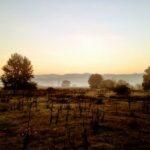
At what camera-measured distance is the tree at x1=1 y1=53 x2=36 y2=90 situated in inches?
3435

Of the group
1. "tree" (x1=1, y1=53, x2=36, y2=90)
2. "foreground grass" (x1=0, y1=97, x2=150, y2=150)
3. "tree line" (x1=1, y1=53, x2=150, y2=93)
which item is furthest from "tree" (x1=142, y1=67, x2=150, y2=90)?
"foreground grass" (x1=0, y1=97, x2=150, y2=150)

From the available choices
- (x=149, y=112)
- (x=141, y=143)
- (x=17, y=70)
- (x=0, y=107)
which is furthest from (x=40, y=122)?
(x=17, y=70)

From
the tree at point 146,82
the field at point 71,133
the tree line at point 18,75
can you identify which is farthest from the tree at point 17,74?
the field at point 71,133

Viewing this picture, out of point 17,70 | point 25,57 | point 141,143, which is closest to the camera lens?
point 141,143

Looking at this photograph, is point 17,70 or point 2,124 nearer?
point 2,124

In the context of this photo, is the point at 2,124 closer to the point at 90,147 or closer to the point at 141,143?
the point at 90,147

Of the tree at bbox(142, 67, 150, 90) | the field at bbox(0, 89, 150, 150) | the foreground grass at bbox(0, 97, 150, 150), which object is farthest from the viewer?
the tree at bbox(142, 67, 150, 90)

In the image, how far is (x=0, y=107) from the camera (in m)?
39.5

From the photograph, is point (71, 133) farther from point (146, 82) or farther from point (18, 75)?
point (146, 82)

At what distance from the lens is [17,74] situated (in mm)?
90812

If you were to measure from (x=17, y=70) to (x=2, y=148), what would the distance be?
74.8 m

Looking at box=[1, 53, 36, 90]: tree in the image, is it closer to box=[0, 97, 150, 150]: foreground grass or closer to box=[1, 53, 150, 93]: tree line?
box=[1, 53, 150, 93]: tree line

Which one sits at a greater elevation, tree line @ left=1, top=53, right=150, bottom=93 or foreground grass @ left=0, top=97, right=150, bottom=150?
tree line @ left=1, top=53, right=150, bottom=93

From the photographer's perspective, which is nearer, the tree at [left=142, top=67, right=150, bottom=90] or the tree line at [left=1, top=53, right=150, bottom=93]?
the tree line at [left=1, top=53, right=150, bottom=93]
